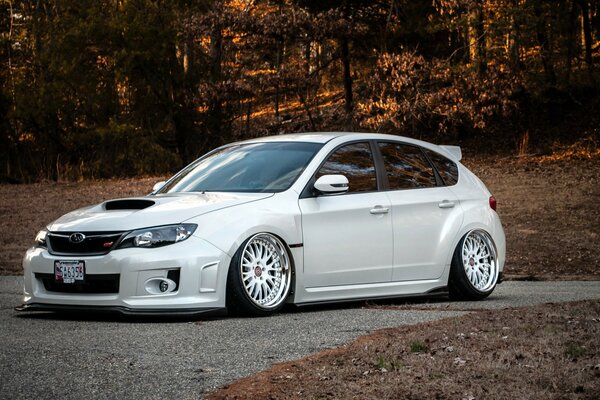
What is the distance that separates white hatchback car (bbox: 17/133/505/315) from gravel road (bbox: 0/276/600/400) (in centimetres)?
24

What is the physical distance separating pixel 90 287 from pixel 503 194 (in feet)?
53.6

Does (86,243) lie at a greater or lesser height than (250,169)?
lesser

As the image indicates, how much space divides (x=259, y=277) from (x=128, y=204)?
1298mm

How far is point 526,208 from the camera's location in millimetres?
22312

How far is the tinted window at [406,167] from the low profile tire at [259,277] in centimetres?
174

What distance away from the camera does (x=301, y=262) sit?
376 inches

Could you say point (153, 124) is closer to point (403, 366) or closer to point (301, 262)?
point (301, 262)

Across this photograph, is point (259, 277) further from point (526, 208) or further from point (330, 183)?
point (526, 208)

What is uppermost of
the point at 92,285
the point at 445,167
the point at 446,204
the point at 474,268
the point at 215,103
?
the point at 215,103

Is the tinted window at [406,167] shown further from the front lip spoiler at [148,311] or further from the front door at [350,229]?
the front lip spoiler at [148,311]

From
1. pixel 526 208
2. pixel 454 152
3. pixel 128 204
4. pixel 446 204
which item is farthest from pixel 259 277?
pixel 526 208

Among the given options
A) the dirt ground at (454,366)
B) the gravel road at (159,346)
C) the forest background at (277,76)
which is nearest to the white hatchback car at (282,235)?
the gravel road at (159,346)

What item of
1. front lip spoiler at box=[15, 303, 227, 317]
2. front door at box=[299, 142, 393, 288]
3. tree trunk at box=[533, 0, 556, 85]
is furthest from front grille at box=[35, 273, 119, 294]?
tree trunk at box=[533, 0, 556, 85]

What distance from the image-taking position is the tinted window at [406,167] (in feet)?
35.3
